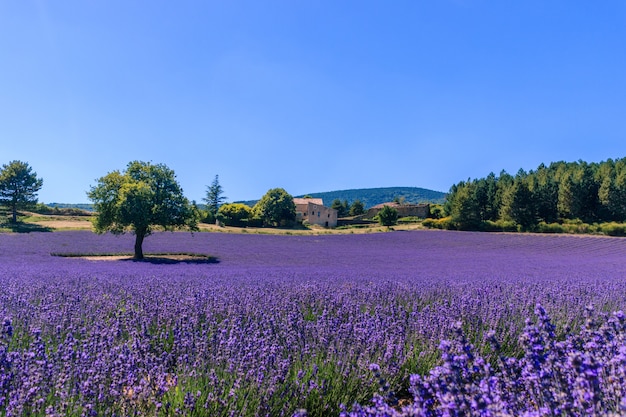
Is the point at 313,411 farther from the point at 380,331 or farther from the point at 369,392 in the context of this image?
the point at 380,331

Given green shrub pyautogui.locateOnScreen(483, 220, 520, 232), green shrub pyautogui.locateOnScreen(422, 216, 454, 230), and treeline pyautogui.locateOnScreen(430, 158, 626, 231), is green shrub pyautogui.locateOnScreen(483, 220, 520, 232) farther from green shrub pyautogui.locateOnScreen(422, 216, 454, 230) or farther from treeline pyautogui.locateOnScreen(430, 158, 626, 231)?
green shrub pyautogui.locateOnScreen(422, 216, 454, 230)

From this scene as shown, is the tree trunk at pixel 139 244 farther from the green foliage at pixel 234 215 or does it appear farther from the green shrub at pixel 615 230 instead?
the green shrub at pixel 615 230

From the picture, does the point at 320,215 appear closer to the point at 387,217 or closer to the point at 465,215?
the point at 387,217

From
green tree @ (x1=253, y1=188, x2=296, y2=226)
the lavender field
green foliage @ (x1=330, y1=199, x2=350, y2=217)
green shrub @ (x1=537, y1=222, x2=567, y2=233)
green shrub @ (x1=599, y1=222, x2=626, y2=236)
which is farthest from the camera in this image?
green foliage @ (x1=330, y1=199, x2=350, y2=217)

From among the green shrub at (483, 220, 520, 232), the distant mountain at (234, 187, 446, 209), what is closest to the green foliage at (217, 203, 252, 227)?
the green shrub at (483, 220, 520, 232)

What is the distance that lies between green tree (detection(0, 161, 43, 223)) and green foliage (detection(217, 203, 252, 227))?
53.7 ft

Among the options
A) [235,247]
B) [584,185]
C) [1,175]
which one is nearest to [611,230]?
[584,185]

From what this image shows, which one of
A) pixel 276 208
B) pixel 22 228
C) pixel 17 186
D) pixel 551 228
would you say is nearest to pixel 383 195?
pixel 276 208

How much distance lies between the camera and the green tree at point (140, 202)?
612 inches

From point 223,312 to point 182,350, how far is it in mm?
1129

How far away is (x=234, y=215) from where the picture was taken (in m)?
42.6

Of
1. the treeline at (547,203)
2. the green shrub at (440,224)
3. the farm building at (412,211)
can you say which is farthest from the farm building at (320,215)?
the treeline at (547,203)

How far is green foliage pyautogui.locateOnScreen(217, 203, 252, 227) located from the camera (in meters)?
41.4

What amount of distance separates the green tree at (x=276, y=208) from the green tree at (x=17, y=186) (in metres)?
20.8
